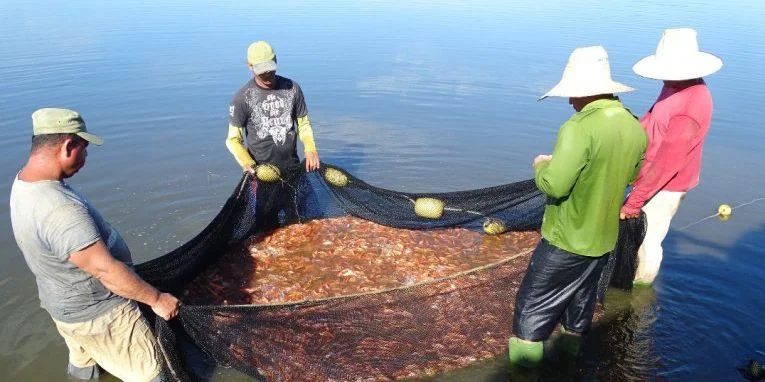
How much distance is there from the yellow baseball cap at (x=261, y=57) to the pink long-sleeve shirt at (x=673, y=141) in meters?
3.75

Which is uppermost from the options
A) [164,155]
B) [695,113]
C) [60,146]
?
[60,146]

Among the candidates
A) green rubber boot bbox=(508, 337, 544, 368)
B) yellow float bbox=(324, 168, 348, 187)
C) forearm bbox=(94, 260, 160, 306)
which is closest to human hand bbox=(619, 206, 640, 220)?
green rubber boot bbox=(508, 337, 544, 368)

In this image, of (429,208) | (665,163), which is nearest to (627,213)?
(665,163)

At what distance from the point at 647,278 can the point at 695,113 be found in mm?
1878

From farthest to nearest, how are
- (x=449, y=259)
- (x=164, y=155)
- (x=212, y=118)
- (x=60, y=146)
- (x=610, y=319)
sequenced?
(x=212, y=118)
(x=164, y=155)
(x=449, y=259)
(x=610, y=319)
(x=60, y=146)

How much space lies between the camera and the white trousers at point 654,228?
4.73m

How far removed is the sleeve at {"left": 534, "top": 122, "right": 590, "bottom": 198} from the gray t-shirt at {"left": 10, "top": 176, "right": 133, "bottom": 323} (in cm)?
280

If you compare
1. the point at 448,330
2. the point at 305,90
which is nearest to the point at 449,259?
the point at 448,330

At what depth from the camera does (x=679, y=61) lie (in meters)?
4.31

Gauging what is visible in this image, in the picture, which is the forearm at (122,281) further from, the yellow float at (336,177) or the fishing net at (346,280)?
the yellow float at (336,177)

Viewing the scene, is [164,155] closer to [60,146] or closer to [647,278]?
[60,146]

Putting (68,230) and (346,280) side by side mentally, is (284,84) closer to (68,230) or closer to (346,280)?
(346,280)

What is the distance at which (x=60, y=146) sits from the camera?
2.95 metres

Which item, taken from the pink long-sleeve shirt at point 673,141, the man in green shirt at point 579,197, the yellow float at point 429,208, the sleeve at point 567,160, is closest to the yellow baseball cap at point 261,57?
the yellow float at point 429,208
